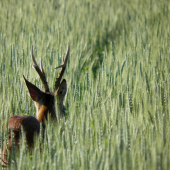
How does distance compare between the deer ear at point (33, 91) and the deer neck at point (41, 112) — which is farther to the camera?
the deer ear at point (33, 91)

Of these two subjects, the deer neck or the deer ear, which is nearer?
the deer neck

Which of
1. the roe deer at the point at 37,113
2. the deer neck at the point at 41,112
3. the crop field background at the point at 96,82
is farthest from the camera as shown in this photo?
the deer neck at the point at 41,112

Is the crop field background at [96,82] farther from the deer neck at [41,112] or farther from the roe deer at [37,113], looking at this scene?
the deer neck at [41,112]

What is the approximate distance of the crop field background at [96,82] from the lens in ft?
6.93

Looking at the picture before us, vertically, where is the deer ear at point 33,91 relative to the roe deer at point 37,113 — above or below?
above

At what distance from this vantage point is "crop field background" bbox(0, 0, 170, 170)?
2.11m

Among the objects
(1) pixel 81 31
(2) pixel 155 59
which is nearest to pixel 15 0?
(1) pixel 81 31

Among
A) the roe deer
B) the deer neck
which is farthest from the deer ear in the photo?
the deer neck

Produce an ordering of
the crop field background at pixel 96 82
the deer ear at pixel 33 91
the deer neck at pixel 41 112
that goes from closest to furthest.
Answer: the crop field background at pixel 96 82 → the deer neck at pixel 41 112 → the deer ear at pixel 33 91

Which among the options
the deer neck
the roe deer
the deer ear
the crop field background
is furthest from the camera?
the deer ear

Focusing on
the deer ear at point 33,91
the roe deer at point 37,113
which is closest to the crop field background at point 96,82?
the roe deer at point 37,113

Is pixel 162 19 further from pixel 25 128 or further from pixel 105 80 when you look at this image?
pixel 25 128

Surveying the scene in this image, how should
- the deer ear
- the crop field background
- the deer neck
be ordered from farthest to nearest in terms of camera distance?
1. the deer ear
2. the deer neck
3. the crop field background

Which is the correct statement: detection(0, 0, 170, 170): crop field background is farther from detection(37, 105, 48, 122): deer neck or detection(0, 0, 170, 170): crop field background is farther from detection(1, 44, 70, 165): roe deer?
detection(37, 105, 48, 122): deer neck
